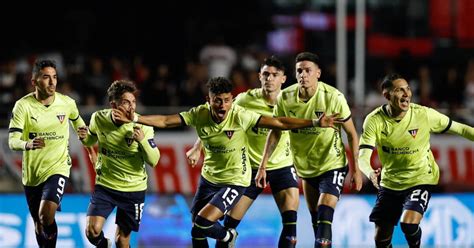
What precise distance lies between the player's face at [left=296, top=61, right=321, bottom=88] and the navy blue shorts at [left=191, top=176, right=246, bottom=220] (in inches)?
49.0

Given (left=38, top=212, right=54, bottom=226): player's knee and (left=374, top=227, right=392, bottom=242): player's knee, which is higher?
(left=38, top=212, right=54, bottom=226): player's knee

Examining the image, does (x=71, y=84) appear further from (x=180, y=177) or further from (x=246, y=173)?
(x=246, y=173)

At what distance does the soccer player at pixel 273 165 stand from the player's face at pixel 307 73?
0.53 metres

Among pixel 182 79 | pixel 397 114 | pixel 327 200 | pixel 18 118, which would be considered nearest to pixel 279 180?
pixel 327 200

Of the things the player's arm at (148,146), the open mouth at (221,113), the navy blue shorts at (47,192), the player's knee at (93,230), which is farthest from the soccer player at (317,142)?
the navy blue shorts at (47,192)

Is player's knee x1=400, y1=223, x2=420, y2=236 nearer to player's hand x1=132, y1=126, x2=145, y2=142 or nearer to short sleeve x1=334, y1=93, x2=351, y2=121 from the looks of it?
short sleeve x1=334, y1=93, x2=351, y2=121

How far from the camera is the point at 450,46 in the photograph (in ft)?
78.1

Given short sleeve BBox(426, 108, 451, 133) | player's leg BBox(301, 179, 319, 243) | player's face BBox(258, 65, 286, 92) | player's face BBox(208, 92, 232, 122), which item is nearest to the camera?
player's face BBox(208, 92, 232, 122)

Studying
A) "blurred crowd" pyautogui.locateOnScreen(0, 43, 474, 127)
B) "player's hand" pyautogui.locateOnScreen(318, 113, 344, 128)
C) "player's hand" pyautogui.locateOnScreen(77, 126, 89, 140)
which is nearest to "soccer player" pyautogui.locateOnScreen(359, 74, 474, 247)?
"player's hand" pyautogui.locateOnScreen(318, 113, 344, 128)

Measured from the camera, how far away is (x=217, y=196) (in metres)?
13.3

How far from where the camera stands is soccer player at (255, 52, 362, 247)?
1331 cm

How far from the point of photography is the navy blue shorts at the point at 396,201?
13297 millimetres

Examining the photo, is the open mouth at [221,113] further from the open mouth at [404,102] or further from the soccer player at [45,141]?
the open mouth at [404,102]

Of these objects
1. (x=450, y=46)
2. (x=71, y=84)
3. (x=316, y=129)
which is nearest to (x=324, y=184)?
(x=316, y=129)
